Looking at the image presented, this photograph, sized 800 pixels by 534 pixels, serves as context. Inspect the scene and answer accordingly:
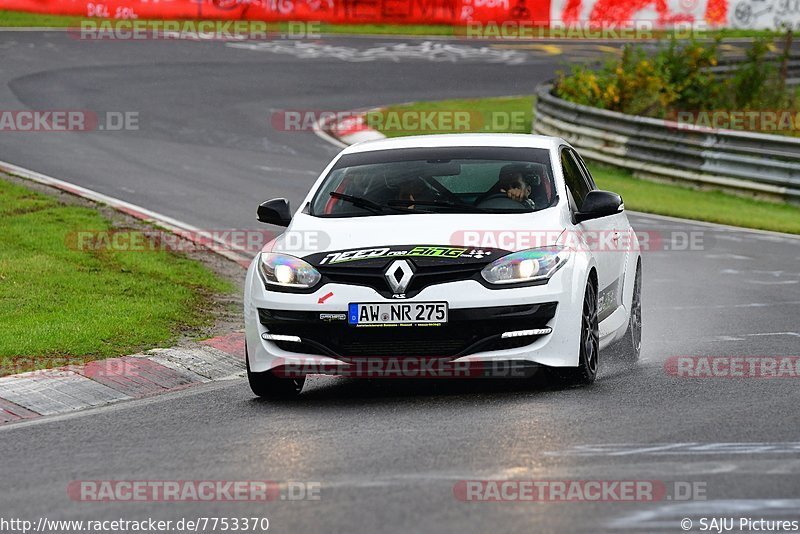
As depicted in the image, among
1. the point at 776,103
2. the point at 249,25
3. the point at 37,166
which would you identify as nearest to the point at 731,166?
Result: the point at 776,103

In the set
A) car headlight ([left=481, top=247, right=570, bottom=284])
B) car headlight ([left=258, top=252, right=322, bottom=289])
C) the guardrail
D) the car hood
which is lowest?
the guardrail

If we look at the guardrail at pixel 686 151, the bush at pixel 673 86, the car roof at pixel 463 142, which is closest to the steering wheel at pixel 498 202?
the car roof at pixel 463 142

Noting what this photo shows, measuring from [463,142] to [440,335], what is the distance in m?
2.09

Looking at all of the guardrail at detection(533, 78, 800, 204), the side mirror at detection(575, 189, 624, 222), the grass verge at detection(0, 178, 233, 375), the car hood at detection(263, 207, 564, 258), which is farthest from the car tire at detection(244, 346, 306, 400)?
the guardrail at detection(533, 78, 800, 204)

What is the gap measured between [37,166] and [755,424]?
16.0 metres

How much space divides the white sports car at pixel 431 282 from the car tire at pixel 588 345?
0.03 ft

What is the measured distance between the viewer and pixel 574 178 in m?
10.4

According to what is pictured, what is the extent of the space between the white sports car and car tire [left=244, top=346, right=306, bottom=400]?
0.01 metres


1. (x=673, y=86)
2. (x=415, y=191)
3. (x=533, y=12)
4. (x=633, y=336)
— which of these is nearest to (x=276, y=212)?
(x=415, y=191)

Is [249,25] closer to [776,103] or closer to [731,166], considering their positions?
[776,103]

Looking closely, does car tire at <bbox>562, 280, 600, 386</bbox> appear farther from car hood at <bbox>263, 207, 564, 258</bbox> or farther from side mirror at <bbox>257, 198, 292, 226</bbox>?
side mirror at <bbox>257, 198, 292, 226</bbox>

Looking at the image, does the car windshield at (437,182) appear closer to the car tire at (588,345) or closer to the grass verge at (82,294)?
the car tire at (588,345)

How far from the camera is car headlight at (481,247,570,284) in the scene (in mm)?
8578

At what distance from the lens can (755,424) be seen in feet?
25.5
